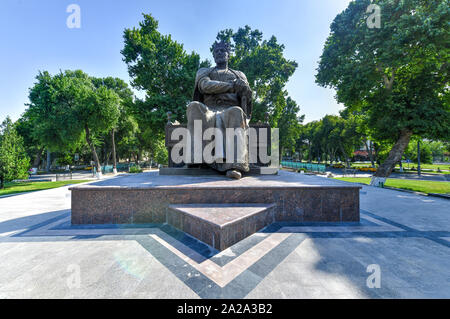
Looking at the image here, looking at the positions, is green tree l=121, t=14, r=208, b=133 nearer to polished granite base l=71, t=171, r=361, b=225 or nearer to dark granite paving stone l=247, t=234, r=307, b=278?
polished granite base l=71, t=171, r=361, b=225

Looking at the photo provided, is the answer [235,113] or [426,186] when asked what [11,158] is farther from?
[426,186]

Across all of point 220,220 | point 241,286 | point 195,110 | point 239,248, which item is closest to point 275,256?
point 239,248

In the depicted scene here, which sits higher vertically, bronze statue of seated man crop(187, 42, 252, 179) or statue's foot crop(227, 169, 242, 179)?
bronze statue of seated man crop(187, 42, 252, 179)

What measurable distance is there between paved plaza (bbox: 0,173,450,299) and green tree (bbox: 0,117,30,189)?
13.1 metres

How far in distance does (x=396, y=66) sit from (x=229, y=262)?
1513 cm

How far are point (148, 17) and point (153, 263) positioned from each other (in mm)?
22061

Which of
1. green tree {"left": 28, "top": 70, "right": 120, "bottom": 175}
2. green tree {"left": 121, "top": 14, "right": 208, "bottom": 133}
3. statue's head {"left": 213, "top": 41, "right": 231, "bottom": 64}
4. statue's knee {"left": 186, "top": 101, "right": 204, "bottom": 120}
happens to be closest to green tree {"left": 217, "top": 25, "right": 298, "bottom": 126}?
green tree {"left": 121, "top": 14, "right": 208, "bottom": 133}

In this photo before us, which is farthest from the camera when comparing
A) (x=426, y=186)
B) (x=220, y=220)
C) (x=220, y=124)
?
(x=426, y=186)

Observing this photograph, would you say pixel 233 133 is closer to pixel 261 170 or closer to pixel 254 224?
pixel 261 170

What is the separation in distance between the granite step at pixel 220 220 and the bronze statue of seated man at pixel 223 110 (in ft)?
5.53

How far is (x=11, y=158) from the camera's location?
42.1ft

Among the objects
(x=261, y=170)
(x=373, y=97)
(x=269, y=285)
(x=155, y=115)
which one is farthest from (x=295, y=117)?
(x=269, y=285)

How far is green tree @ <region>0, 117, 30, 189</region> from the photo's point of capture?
12.4 metres
